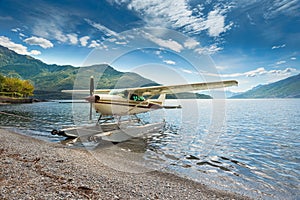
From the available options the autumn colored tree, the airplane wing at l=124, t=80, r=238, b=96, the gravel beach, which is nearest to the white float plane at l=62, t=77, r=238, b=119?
the airplane wing at l=124, t=80, r=238, b=96

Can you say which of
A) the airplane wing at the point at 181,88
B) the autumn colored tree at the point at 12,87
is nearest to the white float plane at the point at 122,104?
the airplane wing at the point at 181,88

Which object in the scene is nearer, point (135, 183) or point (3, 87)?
point (135, 183)

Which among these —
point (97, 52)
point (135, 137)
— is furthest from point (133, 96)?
point (97, 52)

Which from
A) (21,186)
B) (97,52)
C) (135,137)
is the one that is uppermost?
(97,52)

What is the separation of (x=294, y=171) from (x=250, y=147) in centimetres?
390

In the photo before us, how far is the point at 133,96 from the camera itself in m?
13.0

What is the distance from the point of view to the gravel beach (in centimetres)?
408

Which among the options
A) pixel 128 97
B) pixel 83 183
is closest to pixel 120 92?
pixel 128 97

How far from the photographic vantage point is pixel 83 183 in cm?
488

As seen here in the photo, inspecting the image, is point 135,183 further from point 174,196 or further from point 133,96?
point 133,96

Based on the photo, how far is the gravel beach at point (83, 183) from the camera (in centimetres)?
408

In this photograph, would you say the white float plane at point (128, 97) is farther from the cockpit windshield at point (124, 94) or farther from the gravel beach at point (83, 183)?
the gravel beach at point (83, 183)

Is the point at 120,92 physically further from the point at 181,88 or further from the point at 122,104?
the point at 181,88

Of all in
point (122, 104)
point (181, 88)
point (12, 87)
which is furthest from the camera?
point (12, 87)
